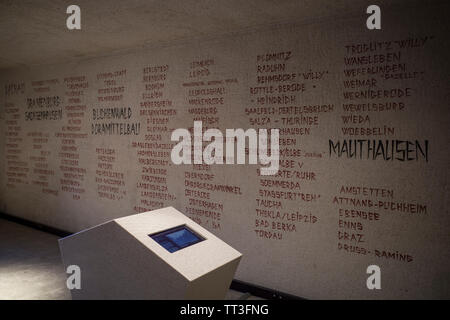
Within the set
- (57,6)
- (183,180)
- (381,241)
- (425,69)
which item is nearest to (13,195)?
(183,180)

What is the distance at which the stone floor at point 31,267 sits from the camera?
315 cm

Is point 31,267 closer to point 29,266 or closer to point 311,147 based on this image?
point 29,266

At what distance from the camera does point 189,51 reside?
11.6 ft

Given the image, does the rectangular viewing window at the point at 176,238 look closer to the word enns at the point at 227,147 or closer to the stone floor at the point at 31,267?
the word enns at the point at 227,147

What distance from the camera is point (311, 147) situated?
2.85 metres

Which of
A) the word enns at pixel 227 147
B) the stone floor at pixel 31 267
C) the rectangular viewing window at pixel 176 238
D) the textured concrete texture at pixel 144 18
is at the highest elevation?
the textured concrete texture at pixel 144 18

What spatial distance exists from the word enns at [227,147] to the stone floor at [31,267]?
1222mm

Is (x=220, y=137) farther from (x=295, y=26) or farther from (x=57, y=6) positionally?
(x=57, y=6)

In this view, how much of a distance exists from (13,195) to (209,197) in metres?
4.02

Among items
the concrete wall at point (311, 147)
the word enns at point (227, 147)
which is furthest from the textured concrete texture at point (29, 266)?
the word enns at point (227, 147)

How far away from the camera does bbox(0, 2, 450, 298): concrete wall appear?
241 centimetres

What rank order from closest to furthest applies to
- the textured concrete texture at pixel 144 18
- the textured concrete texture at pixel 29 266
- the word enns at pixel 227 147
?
the textured concrete texture at pixel 144 18
the word enns at pixel 227 147
the textured concrete texture at pixel 29 266

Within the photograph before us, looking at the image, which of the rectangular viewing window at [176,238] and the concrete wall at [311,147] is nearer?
the rectangular viewing window at [176,238]

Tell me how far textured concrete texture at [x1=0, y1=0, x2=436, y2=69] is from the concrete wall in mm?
139
